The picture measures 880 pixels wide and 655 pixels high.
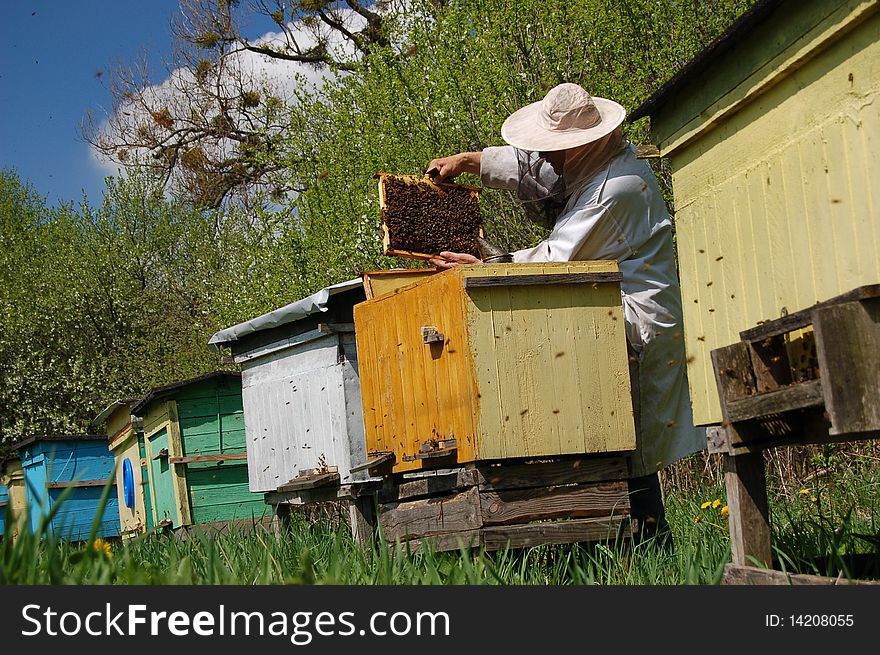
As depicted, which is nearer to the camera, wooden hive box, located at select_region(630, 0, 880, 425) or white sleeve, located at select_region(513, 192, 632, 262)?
wooden hive box, located at select_region(630, 0, 880, 425)

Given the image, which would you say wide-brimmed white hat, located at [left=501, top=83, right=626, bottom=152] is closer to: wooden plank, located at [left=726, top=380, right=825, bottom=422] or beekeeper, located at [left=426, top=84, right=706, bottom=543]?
beekeeper, located at [left=426, top=84, right=706, bottom=543]

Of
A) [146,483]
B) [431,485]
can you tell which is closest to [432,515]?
[431,485]

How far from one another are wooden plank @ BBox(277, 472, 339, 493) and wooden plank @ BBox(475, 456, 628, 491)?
2.92m

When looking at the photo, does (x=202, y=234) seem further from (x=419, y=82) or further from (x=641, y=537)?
(x=641, y=537)

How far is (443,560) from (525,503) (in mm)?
460

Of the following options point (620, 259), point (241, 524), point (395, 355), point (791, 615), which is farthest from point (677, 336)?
point (241, 524)

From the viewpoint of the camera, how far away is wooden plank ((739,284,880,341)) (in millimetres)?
2934

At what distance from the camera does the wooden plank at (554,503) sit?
13.8 feet

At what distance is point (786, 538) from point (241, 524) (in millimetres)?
6188

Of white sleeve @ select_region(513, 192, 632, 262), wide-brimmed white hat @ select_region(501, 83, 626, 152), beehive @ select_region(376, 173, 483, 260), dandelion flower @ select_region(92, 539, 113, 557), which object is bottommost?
dandelion flower @ select_region(92, 539, 113, 557)

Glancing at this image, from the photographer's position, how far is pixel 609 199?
15.1 feet

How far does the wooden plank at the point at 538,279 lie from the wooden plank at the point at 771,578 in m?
1.27

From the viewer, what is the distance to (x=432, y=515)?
Result: 4461mm

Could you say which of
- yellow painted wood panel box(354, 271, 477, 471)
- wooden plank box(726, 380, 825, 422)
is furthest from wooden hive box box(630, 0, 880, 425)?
yellow painted wood panel box(354, 271, 477, 471)
